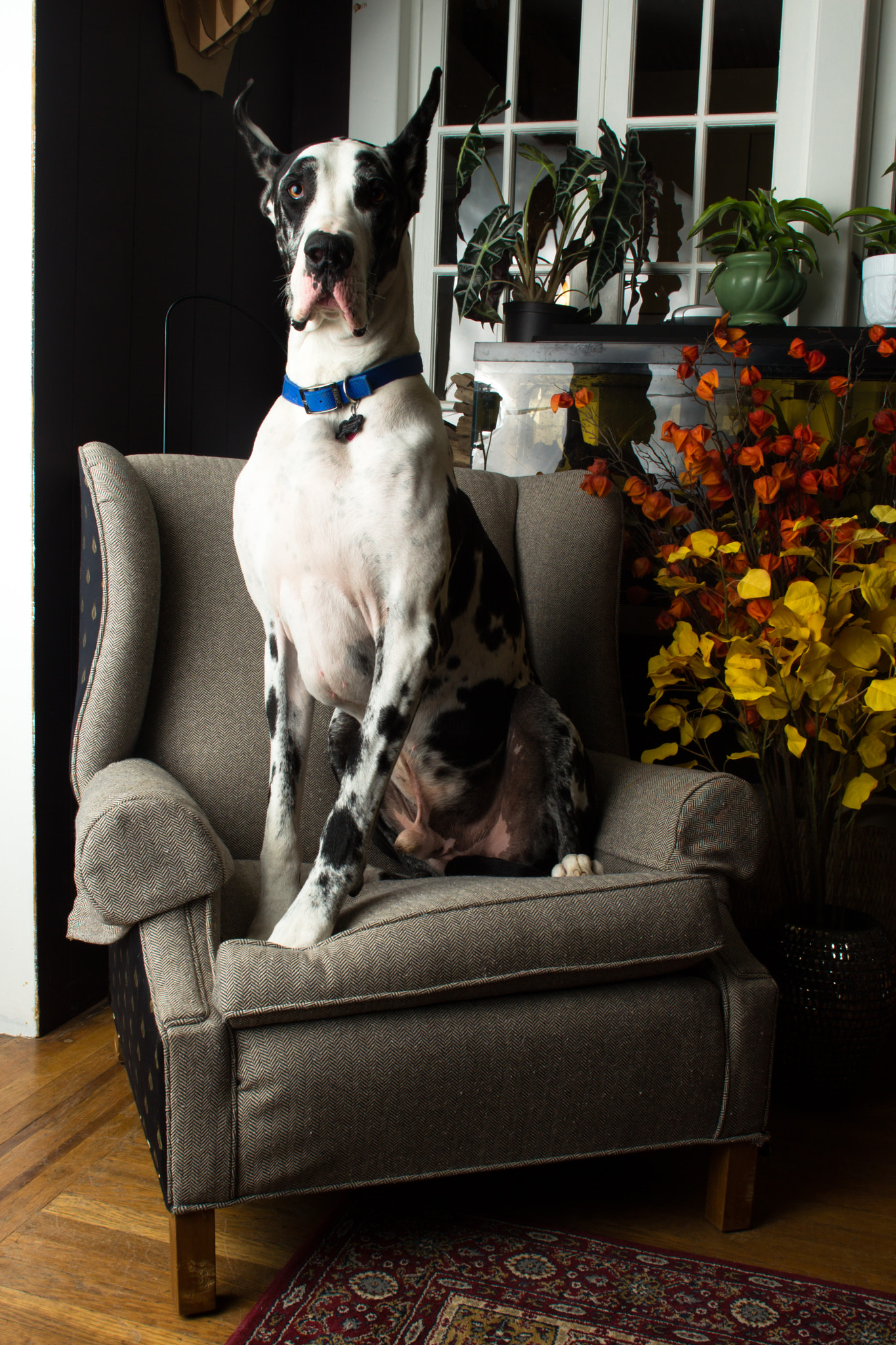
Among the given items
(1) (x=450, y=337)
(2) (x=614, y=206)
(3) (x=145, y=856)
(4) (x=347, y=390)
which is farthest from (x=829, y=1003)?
(1) (x=450, y=337)

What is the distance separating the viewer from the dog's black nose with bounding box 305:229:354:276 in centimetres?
143

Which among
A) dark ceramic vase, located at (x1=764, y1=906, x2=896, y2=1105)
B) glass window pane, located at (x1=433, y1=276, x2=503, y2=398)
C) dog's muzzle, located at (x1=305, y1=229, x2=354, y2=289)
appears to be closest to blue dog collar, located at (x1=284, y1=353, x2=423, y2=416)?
dog's muzzle, located at (x1=305, y1=229, x2=354, y2=289)

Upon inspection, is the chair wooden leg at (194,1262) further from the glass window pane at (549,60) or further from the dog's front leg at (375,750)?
the glass window pane at (549,60)

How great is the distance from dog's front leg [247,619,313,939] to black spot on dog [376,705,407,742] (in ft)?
0.81

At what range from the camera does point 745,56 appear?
117 inches

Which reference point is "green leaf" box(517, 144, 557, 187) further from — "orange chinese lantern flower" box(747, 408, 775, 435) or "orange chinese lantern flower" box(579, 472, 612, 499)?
"orange chinese lantern flower" box(747, 408, 775, 435)

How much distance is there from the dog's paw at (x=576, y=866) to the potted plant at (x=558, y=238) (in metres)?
1.58

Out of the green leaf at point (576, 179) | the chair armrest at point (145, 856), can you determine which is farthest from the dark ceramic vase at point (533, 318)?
the chair armrest at point (145, 856)

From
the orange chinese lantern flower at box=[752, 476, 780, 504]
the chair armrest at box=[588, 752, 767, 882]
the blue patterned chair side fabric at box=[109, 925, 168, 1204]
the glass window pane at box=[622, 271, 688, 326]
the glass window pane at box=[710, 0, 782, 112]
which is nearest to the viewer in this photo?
the blue patterned chair side fabric at box=[109, 925, 168, 1204]

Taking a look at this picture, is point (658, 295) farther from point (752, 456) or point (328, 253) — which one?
point (328, 253)

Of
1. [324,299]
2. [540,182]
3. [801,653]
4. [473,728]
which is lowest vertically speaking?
[473,728]

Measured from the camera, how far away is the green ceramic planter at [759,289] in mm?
2572

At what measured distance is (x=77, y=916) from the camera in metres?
1.61

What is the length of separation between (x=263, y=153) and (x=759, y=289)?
1.48 meters
